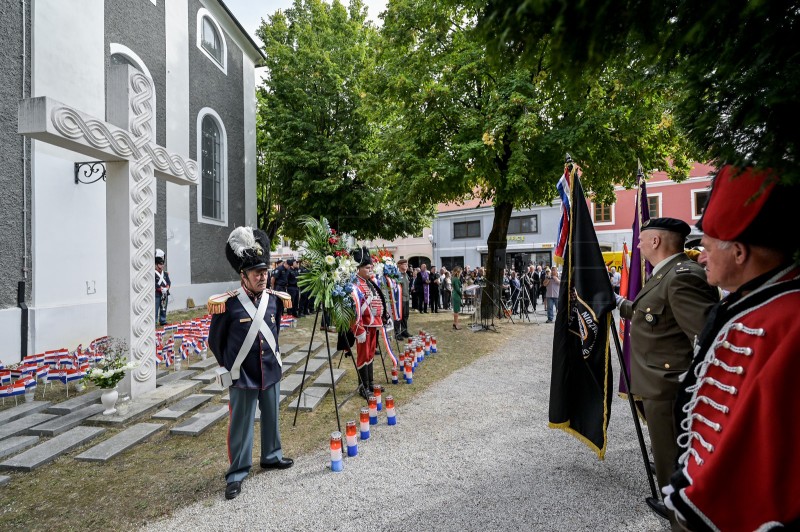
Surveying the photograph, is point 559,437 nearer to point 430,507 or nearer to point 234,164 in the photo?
point 430,507

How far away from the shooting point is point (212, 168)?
54.4ft

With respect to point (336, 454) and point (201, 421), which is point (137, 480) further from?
point (336, 454)

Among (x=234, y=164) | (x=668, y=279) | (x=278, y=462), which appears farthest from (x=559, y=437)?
(x=234, y=164)

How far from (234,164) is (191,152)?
309cm

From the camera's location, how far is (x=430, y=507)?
3.30 m

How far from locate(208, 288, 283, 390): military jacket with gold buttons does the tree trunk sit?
1016 centimetres

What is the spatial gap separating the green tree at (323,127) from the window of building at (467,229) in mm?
12966

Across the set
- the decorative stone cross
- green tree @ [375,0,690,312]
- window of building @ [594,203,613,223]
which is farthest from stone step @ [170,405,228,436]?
window of building @ [594,203,613,223]

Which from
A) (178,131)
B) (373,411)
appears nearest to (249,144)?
(178,131)

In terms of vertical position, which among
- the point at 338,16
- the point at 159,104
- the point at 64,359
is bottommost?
the point at 64,359

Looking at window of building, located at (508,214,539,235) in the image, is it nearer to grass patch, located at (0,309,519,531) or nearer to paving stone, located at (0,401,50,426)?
grass patch, located at (0,309,519,531)

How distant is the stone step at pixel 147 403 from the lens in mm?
5117

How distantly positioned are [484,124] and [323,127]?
11.4 m

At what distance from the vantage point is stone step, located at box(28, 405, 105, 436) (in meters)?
4.81
